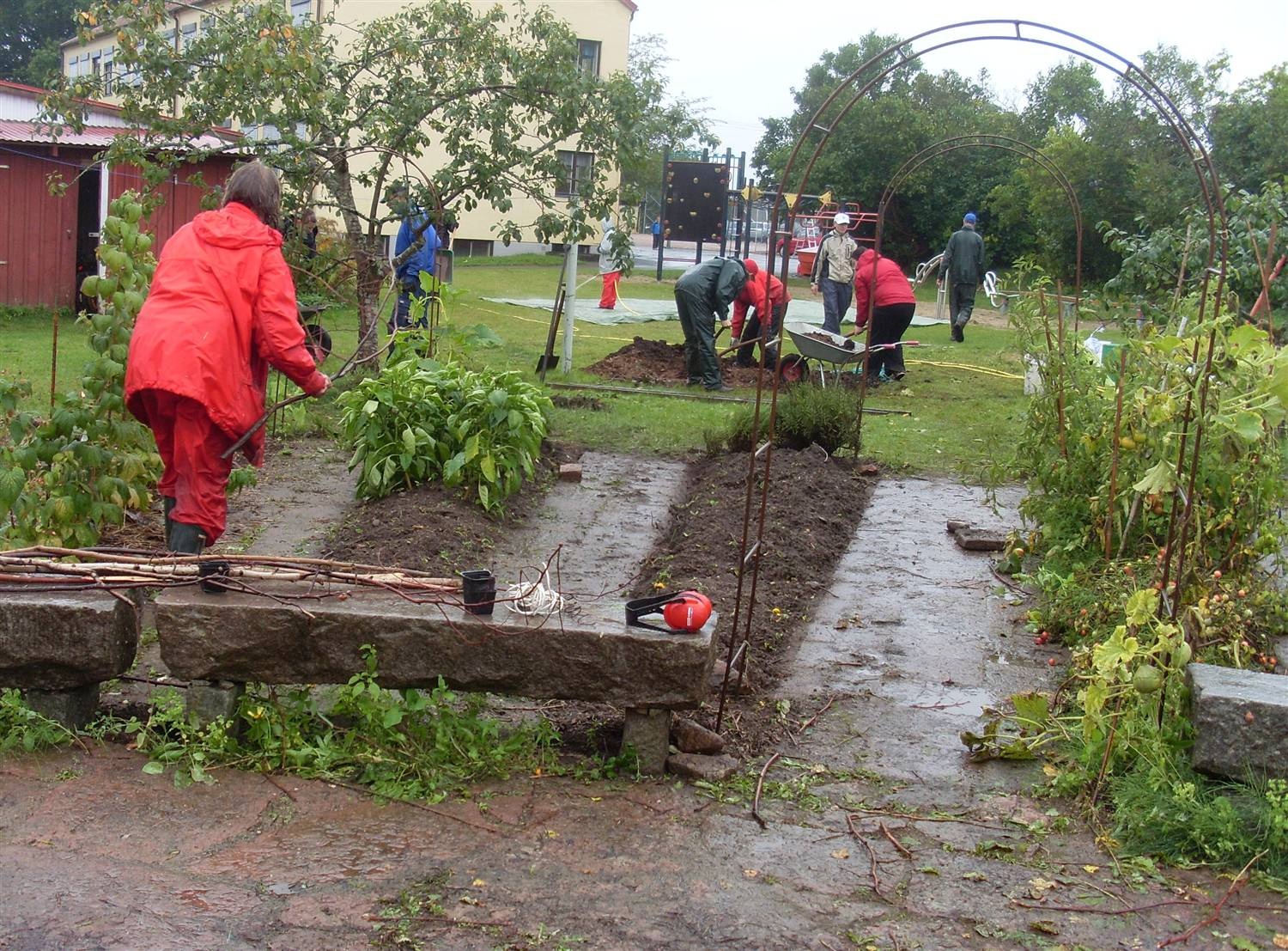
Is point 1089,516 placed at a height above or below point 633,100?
below

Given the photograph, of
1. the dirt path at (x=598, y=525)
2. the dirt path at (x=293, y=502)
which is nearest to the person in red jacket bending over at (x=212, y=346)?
the dirt path at (x=598, y=525)

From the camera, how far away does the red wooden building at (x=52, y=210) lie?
16531mm

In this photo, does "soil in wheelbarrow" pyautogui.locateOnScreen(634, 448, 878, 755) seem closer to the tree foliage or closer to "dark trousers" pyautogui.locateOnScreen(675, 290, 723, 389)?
the tree foliage

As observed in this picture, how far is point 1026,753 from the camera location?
4.57m

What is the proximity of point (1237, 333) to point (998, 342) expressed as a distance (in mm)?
14306

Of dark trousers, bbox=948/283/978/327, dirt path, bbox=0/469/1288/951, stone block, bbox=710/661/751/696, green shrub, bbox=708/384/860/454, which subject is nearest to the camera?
dirt path, bbox=0/469/1288/951

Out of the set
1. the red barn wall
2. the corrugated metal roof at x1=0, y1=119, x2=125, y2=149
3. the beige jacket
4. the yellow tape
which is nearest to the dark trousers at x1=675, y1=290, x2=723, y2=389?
the beige jacket

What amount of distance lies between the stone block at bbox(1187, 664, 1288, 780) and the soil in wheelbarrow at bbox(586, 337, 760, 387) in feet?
31.8

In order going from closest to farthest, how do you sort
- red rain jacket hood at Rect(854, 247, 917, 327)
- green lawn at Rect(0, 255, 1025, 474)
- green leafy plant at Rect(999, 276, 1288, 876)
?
green leafy plant at Rect(999, 276, 1288, 876)
green lawn at Rect(0, 255, 1025, 474)
red rain jacket hood at Rect(854, 247, 917, 327)

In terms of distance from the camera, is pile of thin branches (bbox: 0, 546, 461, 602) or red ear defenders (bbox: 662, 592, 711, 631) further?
pile of thin branches (bbox: 0, 546, 461, 602)

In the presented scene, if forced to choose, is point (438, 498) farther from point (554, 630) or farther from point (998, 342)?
point (998, 342)

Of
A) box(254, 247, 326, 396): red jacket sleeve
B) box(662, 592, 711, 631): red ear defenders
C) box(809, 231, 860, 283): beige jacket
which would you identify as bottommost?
box(662, 592, 711, 631): red ear defenders

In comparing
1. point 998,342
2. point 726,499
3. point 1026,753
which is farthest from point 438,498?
point 998,342

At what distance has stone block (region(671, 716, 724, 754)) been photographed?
438 cm
